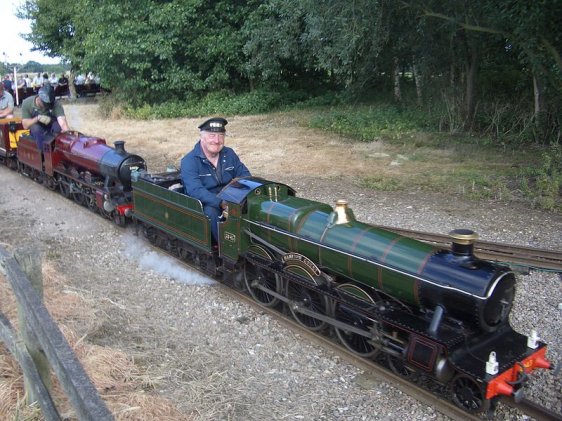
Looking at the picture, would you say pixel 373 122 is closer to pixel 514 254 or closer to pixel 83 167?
pixel 83 167

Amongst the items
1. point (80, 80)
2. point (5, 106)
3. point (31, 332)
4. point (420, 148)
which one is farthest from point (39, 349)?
point (80, 80)

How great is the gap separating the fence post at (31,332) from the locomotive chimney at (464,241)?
3.24m

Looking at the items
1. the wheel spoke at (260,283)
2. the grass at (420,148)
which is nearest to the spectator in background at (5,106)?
the grass at (420,148)

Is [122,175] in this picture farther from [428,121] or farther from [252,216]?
[428,121]

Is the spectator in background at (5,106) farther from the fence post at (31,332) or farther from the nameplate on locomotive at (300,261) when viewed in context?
the fence post at (31,332)

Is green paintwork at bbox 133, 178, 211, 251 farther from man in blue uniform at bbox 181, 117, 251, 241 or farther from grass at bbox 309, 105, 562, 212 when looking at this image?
grass at bbox 309, 105, 562, 212

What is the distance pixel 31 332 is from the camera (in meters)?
3.21

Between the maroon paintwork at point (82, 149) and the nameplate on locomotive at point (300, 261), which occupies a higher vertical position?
the maroon paintwork at point (82, 149)

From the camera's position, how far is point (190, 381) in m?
4.80

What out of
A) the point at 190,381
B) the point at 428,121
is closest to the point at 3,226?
the point at 190,381

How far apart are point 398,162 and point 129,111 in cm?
1398

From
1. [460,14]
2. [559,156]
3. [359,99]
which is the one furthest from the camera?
[359,99]

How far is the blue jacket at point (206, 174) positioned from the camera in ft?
22.7

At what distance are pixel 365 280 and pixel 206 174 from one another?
293 cm
